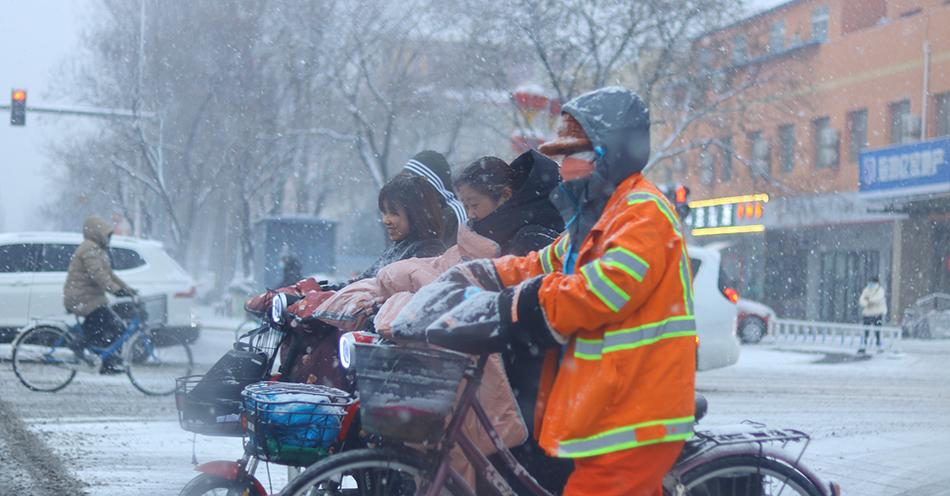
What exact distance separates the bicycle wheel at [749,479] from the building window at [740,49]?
1863 cm

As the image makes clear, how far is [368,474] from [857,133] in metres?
30.1

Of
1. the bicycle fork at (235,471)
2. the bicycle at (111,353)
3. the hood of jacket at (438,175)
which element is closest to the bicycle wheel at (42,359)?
the bicycle at (111,353)

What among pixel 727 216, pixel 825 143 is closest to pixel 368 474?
pixel 825 143

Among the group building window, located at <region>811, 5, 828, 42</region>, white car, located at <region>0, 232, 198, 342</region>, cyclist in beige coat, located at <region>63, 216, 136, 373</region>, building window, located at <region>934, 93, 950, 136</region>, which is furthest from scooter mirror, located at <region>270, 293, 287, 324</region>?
building window, located at <region>811, 5, 828, 42</region>

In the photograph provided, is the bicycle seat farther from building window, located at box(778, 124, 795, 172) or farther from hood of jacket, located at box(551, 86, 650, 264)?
building window, located at box(778, 124, 795, 172)

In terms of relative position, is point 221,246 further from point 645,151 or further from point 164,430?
point 645,151

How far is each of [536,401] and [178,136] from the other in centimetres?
2833

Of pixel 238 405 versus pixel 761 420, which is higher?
pixel 238 405

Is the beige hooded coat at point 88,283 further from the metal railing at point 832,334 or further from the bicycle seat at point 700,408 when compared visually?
the metal railing at point 832,334

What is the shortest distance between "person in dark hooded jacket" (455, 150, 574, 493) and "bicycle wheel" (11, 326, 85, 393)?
8338mm

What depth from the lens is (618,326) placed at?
2826mm

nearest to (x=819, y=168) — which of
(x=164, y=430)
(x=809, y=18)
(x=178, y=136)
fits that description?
(x=809, y=18)

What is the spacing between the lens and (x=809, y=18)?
104 feet

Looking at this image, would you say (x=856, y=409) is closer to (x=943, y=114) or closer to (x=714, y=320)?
(x=714, y=320)
